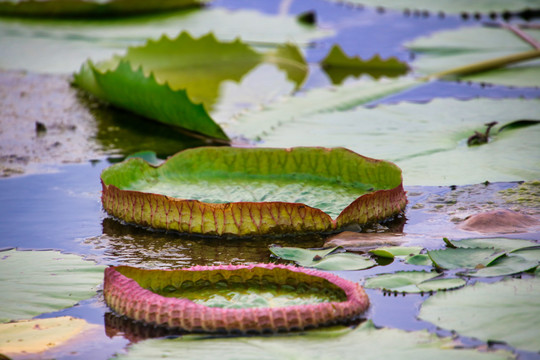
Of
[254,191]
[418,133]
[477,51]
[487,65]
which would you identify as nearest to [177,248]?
[254,191]

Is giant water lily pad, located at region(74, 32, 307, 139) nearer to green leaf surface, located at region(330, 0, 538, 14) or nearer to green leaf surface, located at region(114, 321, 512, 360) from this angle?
green leaf surface, located at region(114, 321, 512, 360)

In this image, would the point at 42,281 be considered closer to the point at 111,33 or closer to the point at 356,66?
the point at 356,66

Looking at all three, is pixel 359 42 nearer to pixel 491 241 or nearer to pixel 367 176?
pixel 367 176

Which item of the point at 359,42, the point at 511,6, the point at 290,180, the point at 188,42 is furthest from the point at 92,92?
the point at 511,6

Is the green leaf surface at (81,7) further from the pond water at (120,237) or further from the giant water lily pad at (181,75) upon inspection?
the pond water at (120,237)

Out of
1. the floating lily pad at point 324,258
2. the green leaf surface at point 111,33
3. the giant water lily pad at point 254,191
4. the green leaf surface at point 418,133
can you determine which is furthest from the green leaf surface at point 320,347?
the green leaf surface at point 111,33
